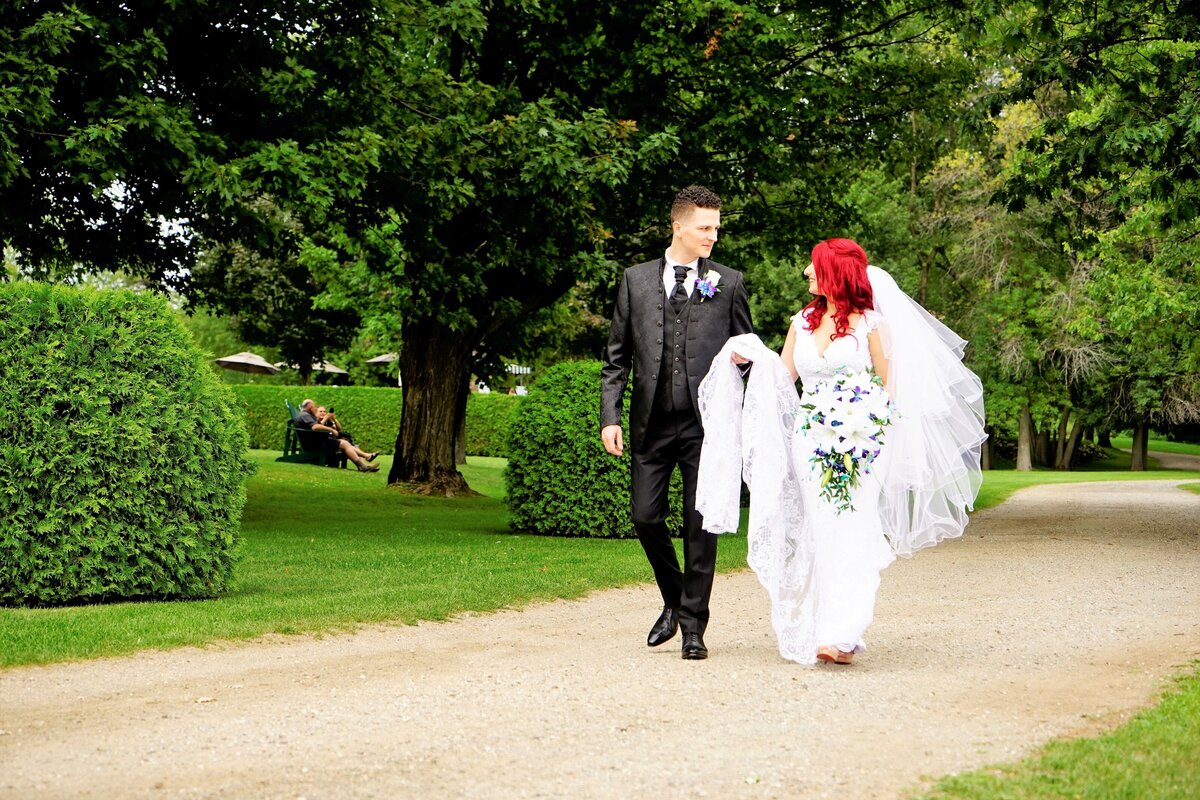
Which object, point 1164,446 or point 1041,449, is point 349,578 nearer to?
point 1041,449

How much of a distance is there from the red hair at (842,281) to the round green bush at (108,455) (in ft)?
14.9

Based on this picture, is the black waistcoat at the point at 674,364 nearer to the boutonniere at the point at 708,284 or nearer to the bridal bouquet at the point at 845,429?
the boutonniere at the point at 708,284

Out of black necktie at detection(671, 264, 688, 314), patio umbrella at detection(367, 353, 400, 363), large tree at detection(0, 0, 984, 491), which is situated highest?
large tree at detection(0, 0, 984, 491)

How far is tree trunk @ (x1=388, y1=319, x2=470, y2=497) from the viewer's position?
21.9 metres

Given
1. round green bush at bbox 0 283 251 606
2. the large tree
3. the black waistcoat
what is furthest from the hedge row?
the black waistcoat

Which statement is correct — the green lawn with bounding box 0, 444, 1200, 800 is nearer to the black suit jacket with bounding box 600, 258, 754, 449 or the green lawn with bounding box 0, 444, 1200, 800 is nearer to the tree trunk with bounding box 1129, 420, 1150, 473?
the black suit jacket with bounding box 600, 258, 754, 449

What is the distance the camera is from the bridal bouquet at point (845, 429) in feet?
22.6

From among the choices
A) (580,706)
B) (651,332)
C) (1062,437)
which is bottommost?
(580,706)

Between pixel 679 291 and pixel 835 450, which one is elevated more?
pixel 679 291

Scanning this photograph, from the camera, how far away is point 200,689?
20.1ft

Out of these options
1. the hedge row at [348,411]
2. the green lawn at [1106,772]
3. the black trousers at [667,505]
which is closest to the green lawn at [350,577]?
the black trousers at [667,505]

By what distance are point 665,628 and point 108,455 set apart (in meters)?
4.01

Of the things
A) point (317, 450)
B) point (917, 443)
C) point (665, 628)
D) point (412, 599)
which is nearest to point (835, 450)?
point (917, 443)

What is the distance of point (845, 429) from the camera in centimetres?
691
